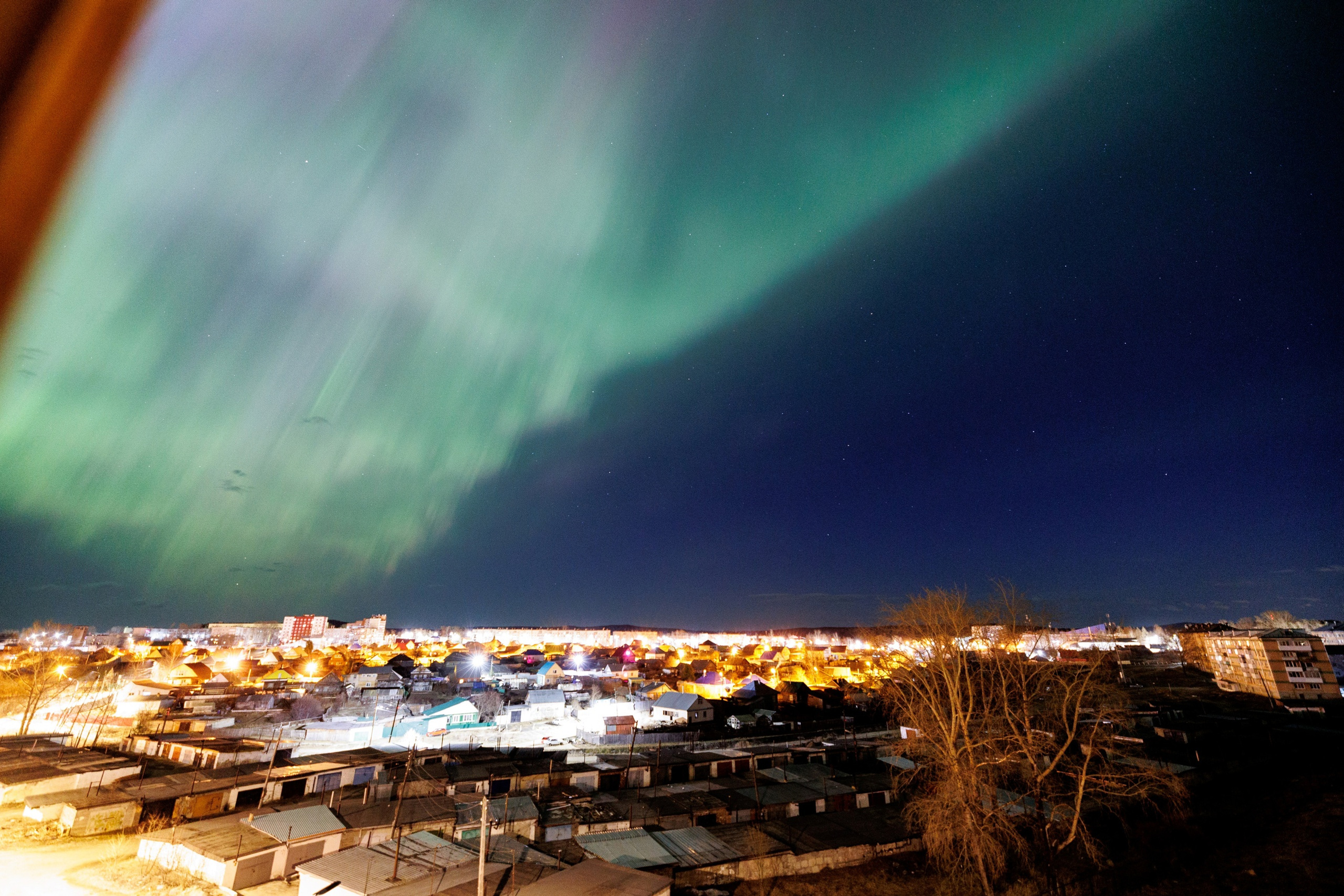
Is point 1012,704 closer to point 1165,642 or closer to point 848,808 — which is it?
point 848,808

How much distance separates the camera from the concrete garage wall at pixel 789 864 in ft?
49.1

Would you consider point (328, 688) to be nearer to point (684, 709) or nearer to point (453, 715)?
point (453, 715)

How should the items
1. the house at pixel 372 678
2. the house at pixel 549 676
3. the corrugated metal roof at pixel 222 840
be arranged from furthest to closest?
1. the house at pixel 549 676
2. the house at pixel 372 678
3. the corrugated metal roof at pixel 222 840

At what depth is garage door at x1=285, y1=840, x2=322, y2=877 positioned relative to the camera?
1495 cm

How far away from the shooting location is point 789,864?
15953mm

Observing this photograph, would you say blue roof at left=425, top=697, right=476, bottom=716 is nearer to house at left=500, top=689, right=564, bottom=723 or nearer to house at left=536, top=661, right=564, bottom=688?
house at left=500, top=689, right=564, bottom=723

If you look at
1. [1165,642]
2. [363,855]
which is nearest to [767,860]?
[363,855]

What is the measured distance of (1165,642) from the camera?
109 m

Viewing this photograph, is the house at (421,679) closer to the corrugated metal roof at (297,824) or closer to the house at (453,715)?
the house at (453,715)

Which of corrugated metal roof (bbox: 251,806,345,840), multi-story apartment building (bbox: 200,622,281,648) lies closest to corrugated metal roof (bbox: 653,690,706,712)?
corrugated metal roof (bbox: 251,806,345,840)

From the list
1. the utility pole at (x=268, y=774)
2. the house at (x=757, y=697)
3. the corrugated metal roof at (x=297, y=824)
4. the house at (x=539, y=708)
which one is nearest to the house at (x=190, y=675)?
the utility pole at (x=268, y=774)

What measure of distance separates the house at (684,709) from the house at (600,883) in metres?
26.1

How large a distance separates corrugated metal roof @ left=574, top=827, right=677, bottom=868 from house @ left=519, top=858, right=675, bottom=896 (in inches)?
49.6

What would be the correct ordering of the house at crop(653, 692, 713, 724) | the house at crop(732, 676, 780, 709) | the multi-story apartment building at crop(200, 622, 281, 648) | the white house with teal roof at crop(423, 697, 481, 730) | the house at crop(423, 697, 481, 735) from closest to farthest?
the house at crop(423, 697, 481, 735), the white house with teal roof at crop(423, 697, 481, 730), the house at crop(653, 692, 713, 724), the house at crop(732, 676, 780, 709), the multi-story apartment building at crop(200, 622, 281, 648)
